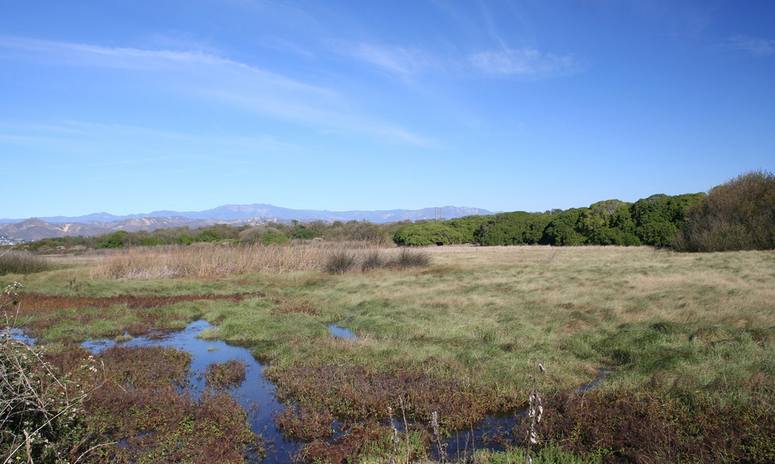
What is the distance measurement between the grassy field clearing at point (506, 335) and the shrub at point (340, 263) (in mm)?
3139

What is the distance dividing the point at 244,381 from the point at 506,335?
5.69 metres

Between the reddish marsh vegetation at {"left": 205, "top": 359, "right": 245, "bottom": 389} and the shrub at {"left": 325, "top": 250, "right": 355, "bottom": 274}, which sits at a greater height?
the shrub at {"left": 325, "top": 250, "right": 355, "bottom": 274}

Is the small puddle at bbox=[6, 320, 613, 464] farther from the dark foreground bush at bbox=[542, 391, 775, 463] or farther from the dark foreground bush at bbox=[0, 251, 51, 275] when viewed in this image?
the dark foreground bush at bbox=[0, 251, 51, 275]

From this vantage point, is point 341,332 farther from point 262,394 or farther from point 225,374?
point 262,394

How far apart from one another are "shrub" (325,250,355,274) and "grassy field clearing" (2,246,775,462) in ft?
10.3

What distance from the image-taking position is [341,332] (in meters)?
13.6

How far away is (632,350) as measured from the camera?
9.68 meters

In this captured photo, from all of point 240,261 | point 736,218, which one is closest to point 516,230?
point 736,218

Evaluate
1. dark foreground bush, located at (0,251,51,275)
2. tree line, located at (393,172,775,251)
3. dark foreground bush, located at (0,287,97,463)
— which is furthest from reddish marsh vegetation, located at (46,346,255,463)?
tree line, located at (393,172,775,251)

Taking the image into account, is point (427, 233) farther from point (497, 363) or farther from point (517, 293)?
point (497, 363)

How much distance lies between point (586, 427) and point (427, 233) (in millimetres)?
37278

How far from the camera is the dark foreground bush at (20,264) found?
26984mm


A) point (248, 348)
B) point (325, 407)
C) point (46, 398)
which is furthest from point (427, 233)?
point (46, 398)

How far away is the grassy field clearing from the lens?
723 centimetres
